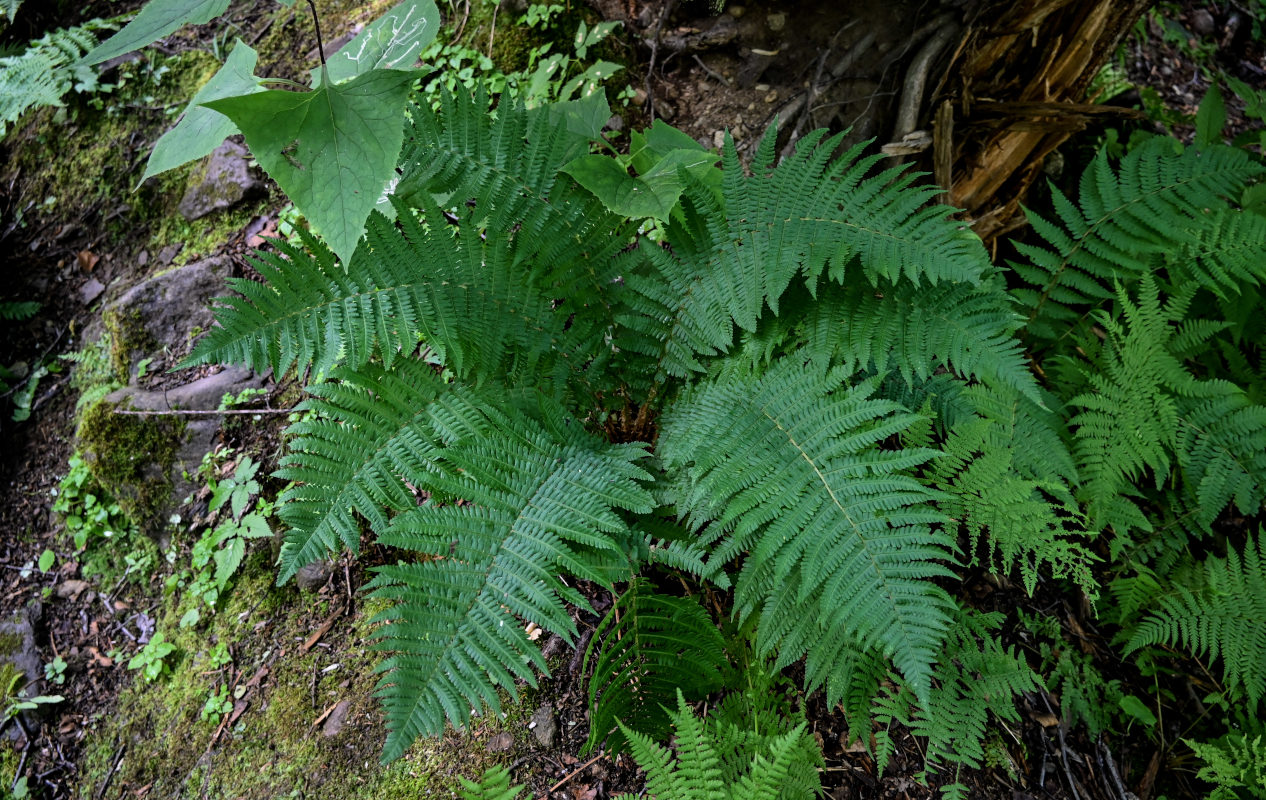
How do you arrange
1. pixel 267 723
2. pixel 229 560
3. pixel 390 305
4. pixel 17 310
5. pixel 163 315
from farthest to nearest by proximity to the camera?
pixel 17 310
pixel 163 315
pixel 229 560
pixel 267 723
pixel 390 305

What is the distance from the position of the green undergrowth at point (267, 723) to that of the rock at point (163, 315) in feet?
3.71

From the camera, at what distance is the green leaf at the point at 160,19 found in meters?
1.46

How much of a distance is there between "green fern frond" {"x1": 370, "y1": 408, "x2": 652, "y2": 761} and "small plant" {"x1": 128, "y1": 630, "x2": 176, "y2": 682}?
58.2 inches

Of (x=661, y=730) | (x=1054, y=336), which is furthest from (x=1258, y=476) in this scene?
(x=661, y=730)

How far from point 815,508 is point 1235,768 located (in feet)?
4.93

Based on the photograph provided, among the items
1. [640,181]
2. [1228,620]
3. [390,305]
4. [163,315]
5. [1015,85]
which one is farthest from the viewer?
[163,315]

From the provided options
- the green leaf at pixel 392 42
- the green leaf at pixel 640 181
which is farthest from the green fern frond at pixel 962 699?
the green leaf at pixel 392 42

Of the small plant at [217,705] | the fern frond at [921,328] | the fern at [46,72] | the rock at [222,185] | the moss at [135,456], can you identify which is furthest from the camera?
the fern at [46,72]

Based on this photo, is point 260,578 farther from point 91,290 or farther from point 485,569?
point 91,290

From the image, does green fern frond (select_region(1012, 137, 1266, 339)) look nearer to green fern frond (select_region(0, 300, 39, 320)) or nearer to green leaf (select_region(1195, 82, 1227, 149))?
green leaf (select_region(1195, 82, 1227, 149))

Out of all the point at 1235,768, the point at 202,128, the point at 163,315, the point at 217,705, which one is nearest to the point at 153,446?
the point at 163,315

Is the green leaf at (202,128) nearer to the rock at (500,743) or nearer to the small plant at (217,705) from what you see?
the small plant at (217,705)

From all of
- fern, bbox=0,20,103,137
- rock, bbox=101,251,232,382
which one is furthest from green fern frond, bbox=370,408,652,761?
fern, bbox=0,20,103,137

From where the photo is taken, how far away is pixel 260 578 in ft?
8.63
